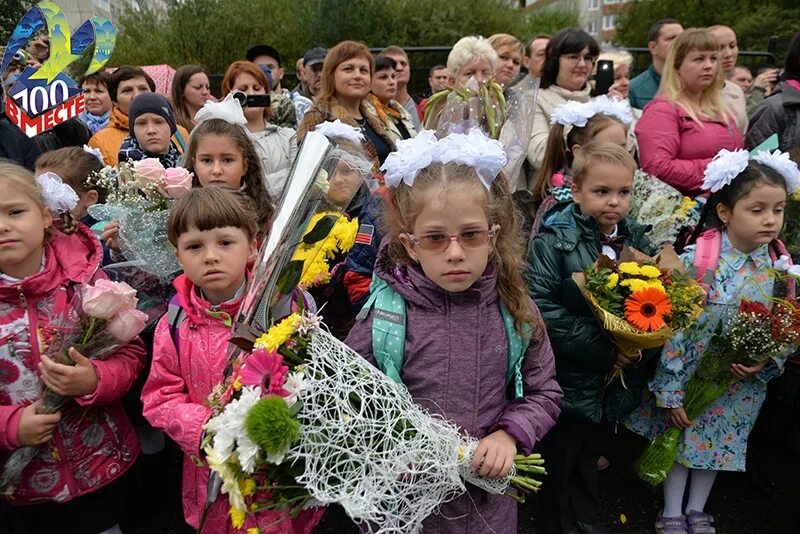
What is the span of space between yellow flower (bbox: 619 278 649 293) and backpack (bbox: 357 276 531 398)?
620mm

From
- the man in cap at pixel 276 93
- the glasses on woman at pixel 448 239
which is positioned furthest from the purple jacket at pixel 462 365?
the man in cap at pixel 276 93

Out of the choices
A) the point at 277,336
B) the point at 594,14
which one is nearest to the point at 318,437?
the point at 277,336

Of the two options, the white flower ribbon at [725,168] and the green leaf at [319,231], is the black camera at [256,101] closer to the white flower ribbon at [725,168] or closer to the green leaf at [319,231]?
the green leaf at [319,231]

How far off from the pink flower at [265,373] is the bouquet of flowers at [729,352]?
87.3 inches

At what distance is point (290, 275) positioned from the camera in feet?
5.98

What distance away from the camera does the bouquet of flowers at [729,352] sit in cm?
278

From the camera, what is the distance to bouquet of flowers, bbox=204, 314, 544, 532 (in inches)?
62.1

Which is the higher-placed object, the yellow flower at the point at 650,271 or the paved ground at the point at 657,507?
the yellow flower at the point at 650,271

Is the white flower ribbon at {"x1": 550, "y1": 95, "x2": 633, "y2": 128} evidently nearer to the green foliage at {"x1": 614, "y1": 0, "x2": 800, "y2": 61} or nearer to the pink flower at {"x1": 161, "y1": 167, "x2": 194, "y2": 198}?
the pink flower at {"x1": 161, "y1": 167, "x2": 194, "y2": 198}

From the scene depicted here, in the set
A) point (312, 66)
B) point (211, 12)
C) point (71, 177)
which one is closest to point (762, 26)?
point (211, 12)

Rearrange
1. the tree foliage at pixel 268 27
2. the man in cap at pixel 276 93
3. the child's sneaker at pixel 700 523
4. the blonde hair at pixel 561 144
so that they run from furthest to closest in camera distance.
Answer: the tree foliage at pixel 268 27
the man in cap at pixel 276 93
the blonde hair at pixel 561 144
the child's sneaker at pixel 700 523

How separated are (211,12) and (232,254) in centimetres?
2073

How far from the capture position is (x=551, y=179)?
12.2ft

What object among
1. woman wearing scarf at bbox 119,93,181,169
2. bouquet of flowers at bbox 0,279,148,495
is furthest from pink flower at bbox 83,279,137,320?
woman wearing scarf at bbox 119,93,181,169
